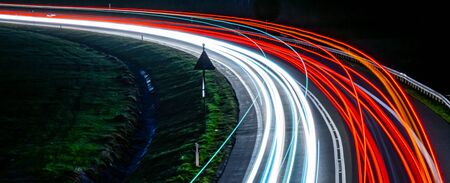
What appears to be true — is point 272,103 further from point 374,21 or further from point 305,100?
point 374,21

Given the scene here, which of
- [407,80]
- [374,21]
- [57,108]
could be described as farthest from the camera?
[374,21]

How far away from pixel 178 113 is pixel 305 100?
7178 mm

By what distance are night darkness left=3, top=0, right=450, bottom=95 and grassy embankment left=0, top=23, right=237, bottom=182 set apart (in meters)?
14.6

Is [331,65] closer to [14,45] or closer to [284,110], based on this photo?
[284,110]

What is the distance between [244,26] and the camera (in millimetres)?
48312

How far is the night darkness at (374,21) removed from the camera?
143 feet

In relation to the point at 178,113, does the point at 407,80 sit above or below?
above

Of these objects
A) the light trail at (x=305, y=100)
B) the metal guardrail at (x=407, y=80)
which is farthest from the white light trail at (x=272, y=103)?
the metal guardrail at (x=407, y=80)

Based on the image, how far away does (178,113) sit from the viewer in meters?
29.9

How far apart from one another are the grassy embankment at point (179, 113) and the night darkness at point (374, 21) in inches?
573

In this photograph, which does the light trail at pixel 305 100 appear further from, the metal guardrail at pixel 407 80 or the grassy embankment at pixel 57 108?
the grassy embankment at pixel 57 108

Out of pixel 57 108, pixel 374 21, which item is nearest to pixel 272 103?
pixel 57 108

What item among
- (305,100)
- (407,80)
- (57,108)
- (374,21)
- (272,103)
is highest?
(374,21)

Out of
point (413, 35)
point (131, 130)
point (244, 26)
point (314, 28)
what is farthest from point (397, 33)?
point (131, 130)
